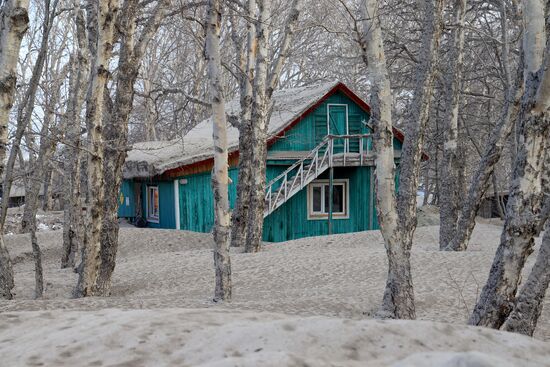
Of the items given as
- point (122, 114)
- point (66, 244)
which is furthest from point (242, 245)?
point (122, 114)

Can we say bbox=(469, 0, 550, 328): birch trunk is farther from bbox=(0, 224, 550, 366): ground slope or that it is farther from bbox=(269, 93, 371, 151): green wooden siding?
bbox=(269, 93, 371, 151): green wooden siding

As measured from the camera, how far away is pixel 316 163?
21.8 meters

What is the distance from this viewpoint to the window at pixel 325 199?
934 inches

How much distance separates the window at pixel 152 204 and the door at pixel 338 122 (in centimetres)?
719

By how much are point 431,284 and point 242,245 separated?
296 inches

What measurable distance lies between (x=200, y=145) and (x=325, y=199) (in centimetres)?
537

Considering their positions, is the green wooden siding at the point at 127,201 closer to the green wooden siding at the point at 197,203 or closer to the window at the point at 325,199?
the green wooden siding at the point at 197,203

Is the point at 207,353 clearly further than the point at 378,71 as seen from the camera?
No

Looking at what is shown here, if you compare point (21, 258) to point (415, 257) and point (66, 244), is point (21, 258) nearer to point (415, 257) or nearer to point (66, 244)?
point (66, 244)

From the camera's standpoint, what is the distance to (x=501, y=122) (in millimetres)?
11500

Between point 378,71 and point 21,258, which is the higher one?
point 378,71

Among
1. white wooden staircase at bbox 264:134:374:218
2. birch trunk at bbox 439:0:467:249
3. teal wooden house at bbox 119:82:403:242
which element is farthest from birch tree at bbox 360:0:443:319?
teal wooden house at bbox 119:82:403:242

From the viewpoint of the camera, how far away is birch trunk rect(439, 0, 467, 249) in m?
13.8

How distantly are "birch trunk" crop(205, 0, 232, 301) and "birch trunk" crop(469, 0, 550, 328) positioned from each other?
13.9 ft
